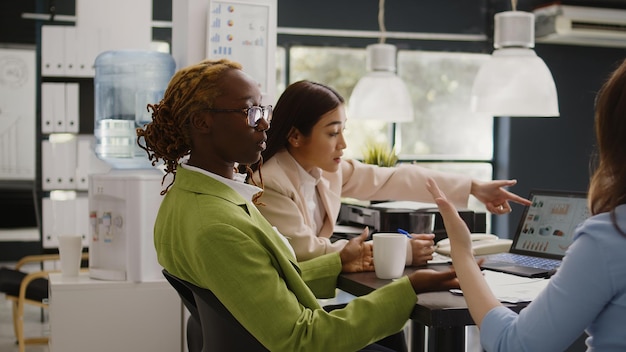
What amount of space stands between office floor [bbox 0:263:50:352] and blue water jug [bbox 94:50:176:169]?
Answer: 1633mm

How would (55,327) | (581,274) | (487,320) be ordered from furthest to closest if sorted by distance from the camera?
(55,327)
(487,320)
(581,274)

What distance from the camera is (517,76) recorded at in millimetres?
3529

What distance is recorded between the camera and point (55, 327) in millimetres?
3336

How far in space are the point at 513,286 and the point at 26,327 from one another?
15.1 feet

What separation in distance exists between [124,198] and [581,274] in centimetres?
233

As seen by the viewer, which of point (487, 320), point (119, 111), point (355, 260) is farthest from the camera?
point (119, 111)

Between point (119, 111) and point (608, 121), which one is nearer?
point (608, 121)

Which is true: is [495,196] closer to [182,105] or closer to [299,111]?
[299,111]

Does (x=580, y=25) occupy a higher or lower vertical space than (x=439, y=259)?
higher

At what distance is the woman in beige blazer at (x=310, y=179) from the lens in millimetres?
2658

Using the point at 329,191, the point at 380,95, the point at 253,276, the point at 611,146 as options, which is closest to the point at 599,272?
the point at 611,146

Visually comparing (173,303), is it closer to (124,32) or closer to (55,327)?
(55,327)

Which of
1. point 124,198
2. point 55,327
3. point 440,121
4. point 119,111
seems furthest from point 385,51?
point 440,121

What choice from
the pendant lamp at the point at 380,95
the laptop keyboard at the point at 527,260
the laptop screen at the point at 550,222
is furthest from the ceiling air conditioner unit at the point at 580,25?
the laptop keyboard at the point at 527,260
